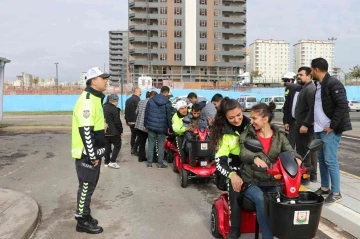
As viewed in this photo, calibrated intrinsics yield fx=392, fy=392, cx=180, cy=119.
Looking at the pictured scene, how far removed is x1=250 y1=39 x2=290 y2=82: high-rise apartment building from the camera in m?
161

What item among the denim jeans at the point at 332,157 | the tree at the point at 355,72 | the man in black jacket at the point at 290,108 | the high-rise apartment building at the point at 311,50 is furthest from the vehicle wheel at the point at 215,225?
the high-rise apartment building at the point at 311,50

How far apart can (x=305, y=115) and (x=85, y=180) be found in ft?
12.6

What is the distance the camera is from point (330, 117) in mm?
5434

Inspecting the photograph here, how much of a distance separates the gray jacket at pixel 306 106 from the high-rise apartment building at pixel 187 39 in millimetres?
80421

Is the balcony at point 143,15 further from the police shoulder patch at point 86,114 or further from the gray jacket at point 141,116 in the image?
the police shoulder patch at point 86,114

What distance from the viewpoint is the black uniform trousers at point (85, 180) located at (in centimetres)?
481

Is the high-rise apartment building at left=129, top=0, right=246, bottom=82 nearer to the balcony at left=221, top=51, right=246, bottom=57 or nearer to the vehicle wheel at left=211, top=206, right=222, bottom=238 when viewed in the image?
the balcony at left=221, top=51, right=246, bottom=57

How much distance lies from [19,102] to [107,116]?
37.3m

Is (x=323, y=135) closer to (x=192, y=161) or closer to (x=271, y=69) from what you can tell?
(x=192, y=161)

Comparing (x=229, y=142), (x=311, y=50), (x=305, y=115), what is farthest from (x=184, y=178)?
(x=311, y=50)

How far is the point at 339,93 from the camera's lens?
17.3 ft

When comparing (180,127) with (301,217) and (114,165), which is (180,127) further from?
(301,217)

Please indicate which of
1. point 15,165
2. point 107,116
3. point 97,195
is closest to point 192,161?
point 97,195

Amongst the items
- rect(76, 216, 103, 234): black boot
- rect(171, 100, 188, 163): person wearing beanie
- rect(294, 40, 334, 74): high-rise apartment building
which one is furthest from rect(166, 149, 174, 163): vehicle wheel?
rect(294, 40, 334, 74): high-rise apartment building
